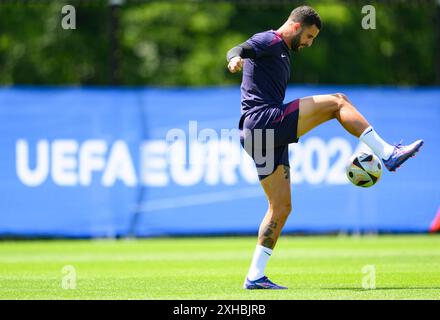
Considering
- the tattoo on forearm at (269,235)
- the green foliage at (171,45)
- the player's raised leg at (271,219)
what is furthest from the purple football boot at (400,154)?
the green foliage at (171,45)

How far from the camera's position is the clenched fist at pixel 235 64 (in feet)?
27.4

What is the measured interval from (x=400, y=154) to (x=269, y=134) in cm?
118

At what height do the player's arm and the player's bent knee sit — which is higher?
the player's arm

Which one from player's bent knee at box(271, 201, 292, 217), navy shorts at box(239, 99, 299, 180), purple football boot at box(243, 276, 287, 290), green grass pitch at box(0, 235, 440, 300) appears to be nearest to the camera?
green grass pitch at box(0, 235, 440, 300)

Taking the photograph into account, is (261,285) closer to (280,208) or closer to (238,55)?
(280,208)

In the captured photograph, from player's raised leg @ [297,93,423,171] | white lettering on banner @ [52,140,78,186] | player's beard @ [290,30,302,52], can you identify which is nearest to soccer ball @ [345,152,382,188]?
player's raised leg @ [297,93,423,171]

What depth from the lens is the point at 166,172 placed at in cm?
1736

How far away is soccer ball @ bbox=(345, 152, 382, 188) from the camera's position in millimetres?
8844

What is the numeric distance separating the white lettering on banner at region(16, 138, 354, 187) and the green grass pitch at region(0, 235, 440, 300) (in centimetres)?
113

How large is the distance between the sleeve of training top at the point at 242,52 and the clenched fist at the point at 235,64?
0.27ft

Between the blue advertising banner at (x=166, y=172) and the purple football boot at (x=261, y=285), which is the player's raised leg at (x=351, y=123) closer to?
the purple football boot at (x=261, y=285)

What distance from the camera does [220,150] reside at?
1748cm

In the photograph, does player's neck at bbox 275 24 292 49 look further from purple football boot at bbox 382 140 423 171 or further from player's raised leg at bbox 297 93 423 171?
purple football boot at bbox 382 140 423 171
